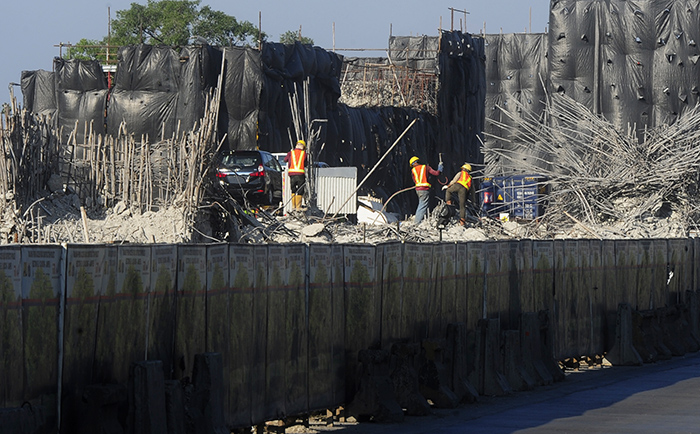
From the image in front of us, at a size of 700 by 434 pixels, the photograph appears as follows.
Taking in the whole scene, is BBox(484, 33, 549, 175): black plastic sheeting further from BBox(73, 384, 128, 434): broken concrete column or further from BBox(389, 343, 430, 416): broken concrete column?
BBox(73, 384, 128, 434): broken concrete column

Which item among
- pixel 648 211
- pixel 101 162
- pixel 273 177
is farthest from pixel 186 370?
pixel 273 177

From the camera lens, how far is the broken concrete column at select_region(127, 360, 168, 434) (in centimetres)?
785

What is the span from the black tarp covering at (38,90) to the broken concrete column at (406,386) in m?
33.6

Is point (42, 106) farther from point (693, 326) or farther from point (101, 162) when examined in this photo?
point (693, 326)

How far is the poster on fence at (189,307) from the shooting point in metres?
8.90

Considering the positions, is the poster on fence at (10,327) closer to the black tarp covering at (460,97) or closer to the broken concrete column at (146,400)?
the broken concrete column at (146,400)

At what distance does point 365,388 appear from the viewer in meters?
11.3

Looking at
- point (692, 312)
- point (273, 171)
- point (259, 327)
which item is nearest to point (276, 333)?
point (259, 327)

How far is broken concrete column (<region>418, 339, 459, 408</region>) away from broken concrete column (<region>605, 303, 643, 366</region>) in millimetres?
5586

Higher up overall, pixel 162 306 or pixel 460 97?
pixel 460 97

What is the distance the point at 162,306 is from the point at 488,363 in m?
5.60

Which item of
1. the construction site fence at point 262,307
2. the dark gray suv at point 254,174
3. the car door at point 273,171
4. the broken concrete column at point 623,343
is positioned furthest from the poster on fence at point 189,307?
the car door at point 273,171

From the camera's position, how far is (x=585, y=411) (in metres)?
11.9

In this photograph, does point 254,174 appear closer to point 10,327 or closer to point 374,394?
point 374,394
